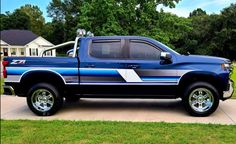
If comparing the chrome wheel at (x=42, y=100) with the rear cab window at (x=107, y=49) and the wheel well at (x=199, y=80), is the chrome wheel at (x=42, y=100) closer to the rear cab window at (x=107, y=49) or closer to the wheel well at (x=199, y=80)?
the rear cab window at (x=107, y=49)

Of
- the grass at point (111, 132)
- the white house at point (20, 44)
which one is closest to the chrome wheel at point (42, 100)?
the grass at point (111, 132)

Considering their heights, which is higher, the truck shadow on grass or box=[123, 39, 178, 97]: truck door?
box=[123, 39, 178, 97]: truck door

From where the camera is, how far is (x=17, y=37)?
6016cm

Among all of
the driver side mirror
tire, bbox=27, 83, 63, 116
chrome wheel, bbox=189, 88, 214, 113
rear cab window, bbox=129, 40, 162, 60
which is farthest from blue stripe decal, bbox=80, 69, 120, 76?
chrome wheel, bbox=189, 88, 214, 113

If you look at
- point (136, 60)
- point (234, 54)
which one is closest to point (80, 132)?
point (136, 60)

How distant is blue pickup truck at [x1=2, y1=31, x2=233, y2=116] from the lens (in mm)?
7684

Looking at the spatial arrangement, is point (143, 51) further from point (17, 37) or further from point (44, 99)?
point (17, 37)

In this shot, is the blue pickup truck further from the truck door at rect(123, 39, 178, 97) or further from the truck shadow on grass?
the truck shadow on grass

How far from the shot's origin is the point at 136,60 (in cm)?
784

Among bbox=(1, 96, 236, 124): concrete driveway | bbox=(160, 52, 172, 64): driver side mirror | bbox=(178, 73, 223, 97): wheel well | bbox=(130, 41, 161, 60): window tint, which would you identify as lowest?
bbox=(1, 96, 236, 124): concrete driveway

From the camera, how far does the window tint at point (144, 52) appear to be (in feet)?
25.8

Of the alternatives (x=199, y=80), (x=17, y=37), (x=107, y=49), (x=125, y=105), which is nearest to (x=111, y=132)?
(x=107, y=49)

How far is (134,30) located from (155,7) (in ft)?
13.8

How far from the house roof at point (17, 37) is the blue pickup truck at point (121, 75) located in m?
52.9
